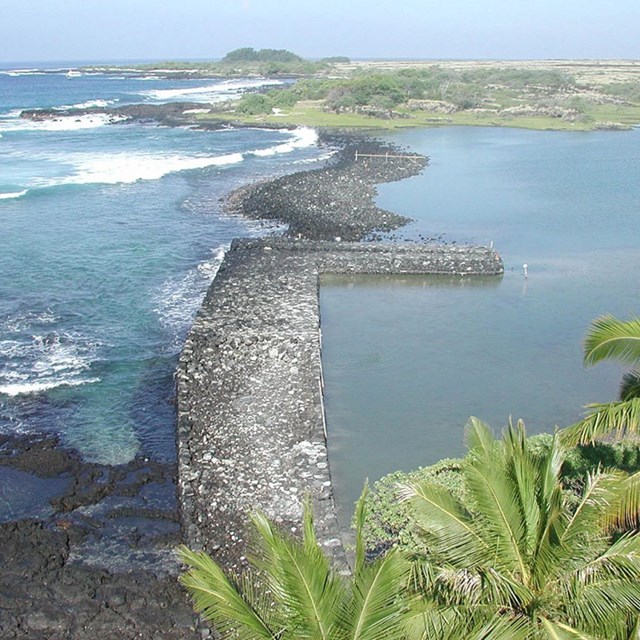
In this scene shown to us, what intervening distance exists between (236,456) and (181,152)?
2016 inches

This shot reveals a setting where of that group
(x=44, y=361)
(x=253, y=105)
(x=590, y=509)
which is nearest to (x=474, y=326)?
(x=44, y=361)

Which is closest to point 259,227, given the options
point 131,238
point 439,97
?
point 131,238

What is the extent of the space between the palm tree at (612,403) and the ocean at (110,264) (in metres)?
10.4

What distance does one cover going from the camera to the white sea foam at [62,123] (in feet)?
258

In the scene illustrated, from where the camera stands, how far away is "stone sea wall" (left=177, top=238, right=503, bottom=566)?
49.3 feet

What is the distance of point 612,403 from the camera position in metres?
10.7

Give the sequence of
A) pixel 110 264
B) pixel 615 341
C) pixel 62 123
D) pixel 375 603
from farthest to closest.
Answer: pixel 62 123, pixel 110 264, pixel 615 341, pixel 375 603

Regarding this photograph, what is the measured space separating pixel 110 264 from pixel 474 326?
54.9ft

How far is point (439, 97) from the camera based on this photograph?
102625 mm

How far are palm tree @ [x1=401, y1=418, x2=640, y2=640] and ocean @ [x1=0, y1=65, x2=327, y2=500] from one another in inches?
434

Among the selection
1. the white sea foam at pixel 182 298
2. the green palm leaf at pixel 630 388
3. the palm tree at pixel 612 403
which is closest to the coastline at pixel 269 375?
the white sea foam at pixel 182 298

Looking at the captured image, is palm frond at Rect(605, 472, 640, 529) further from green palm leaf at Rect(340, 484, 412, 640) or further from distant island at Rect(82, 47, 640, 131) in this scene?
distant island at Rect(82, 47, 640, 131)

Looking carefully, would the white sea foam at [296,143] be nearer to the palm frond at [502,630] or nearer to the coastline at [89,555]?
the coastline at [89,555]

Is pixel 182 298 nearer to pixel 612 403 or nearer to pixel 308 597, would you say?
pixel 612 403
